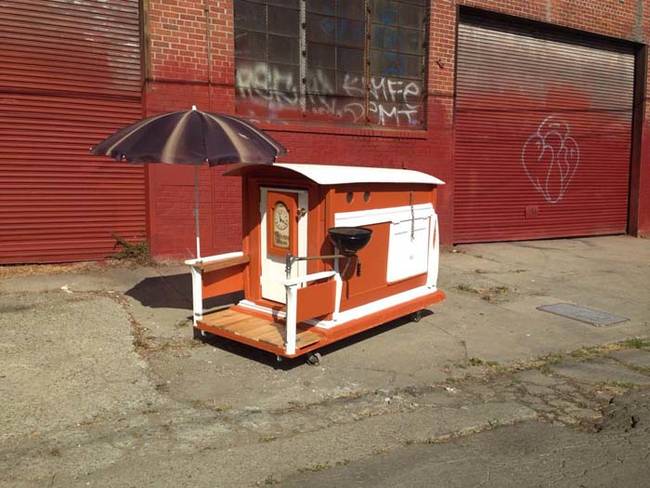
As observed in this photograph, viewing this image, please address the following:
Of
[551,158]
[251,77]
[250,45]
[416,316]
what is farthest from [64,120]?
[551,158]

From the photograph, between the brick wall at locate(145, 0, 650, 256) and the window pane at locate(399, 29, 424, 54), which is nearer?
the brick wall at locate(145, 0, 650, 256)

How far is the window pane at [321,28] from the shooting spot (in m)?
9.66

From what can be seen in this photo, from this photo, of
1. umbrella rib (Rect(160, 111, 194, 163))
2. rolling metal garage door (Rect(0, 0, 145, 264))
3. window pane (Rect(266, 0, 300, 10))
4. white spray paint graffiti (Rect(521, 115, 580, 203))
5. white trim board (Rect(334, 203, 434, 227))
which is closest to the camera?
umbrella rib (Rect(160, 111, 194, 163))

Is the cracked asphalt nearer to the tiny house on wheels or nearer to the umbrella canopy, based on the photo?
the tiny house on wheels

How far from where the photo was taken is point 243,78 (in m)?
9.17

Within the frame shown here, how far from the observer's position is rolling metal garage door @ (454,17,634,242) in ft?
39.1

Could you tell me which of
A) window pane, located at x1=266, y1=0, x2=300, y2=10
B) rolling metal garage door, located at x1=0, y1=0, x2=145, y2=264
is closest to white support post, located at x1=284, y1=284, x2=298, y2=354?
rolling metal garage door, located at x1=0, y1=0, x2=145, y2=264

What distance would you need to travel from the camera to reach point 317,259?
5250 mm

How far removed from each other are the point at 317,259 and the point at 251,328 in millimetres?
869

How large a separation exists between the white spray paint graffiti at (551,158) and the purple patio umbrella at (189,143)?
889cm

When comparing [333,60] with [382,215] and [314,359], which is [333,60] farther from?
[314,359]

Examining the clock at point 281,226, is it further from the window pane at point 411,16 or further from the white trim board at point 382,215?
the window pane at point 411,16

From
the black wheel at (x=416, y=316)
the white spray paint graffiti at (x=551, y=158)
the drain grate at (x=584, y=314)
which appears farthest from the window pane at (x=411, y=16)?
the black wheel at (x=416, y=316)

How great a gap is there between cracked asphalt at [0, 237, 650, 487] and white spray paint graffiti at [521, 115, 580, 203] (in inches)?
A: 236
